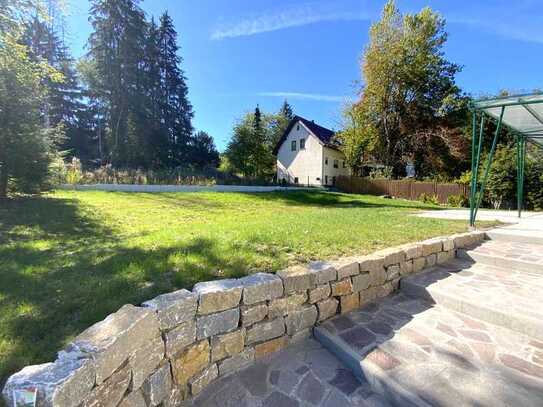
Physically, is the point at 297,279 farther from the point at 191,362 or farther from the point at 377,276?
the point at 377,276

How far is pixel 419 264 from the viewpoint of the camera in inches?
129

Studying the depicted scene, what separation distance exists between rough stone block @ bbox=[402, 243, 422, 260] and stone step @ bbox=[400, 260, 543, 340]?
0.23 meters

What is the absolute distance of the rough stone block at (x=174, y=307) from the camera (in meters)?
1.58

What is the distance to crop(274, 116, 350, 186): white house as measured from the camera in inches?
876

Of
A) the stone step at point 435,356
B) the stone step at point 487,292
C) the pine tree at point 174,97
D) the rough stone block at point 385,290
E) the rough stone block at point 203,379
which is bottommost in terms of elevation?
the rough stone block at point 203,379

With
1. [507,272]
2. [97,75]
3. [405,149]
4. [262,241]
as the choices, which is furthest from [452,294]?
[97,75]

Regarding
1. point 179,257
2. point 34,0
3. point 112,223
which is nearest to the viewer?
point 179,257

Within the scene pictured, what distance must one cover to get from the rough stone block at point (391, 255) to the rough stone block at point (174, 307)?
2.07 metres

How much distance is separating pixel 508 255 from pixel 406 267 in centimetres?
164

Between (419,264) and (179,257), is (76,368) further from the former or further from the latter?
(419,264)

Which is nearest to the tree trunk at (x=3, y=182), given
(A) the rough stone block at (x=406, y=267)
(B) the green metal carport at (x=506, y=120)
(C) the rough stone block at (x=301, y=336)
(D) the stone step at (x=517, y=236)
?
(C) the rough stone block at (x=301, y=336)

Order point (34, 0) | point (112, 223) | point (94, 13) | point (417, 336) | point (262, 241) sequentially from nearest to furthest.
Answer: point (417, 336) → point (262, 241) → point (112, 223) → point (34, 0) → point (94, 13)

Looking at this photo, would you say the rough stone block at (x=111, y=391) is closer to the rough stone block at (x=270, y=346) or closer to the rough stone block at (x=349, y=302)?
the rough stone block at (x=270, y=346)

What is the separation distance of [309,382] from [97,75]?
24.7 meters
